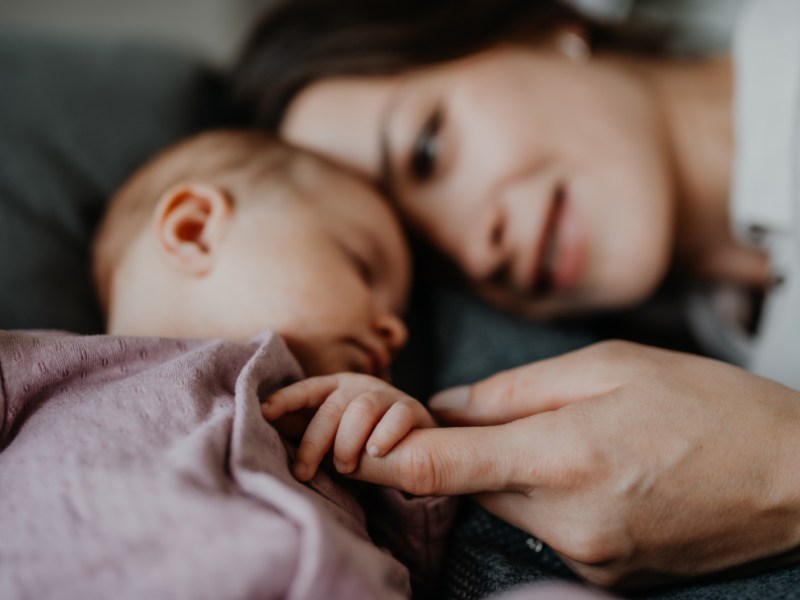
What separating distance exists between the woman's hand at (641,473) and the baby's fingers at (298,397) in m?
0.08

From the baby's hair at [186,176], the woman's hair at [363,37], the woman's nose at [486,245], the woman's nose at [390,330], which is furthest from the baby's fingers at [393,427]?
the woman's hair at [363,37]

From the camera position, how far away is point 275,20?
4.37 feet

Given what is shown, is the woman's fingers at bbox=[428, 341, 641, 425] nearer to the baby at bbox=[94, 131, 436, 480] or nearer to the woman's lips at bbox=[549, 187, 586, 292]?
the baby at bbox=[94, 131, 436, 480]

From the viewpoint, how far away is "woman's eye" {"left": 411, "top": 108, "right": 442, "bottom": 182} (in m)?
1.04

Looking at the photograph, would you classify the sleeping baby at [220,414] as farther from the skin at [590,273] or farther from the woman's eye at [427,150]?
the woman's eye at [427,150]

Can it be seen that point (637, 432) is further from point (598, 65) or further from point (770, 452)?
point (598, 65)

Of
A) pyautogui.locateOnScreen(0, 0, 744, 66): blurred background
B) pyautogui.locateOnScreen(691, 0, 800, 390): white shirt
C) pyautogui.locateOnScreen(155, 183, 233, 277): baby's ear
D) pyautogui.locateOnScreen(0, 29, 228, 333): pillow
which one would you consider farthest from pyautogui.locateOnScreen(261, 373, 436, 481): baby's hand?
pyautogui.locateOnScreen(0, 0, 744, 66): blurred background

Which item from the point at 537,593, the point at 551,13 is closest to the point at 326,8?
the point at 551,13

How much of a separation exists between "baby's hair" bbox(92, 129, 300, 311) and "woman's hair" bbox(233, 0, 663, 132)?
11.5 inches

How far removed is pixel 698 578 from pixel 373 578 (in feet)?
1.00

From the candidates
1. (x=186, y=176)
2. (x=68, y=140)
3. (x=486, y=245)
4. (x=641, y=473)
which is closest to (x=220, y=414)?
(x=641, y=473)

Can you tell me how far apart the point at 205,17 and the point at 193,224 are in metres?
1.80

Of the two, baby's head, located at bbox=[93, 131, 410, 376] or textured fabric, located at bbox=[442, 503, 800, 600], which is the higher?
baby's head, located at bbox=[93, 131, 410, 376]

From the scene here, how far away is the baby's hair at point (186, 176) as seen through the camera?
33.1 inches
